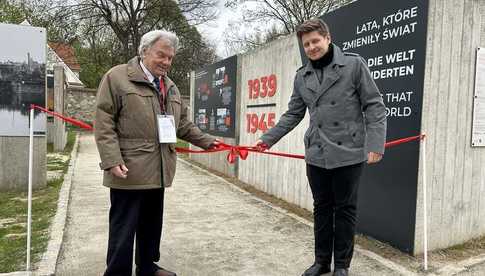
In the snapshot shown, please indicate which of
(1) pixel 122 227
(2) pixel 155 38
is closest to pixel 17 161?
(1) pixel 122 227

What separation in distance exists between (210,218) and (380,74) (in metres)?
2.79

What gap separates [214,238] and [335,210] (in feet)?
5.92

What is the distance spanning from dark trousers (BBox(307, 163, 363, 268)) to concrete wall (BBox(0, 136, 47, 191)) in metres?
5.44

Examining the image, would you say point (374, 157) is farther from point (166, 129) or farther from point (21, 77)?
point (21, 77)

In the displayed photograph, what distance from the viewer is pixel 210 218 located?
5.54 metres

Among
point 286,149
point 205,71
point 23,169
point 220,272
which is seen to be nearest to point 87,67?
point 205,71

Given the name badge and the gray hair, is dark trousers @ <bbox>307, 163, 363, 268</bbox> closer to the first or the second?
the name badge

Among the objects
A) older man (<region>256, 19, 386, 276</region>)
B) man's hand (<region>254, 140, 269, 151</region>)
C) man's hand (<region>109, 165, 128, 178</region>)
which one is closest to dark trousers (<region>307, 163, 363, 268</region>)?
older man (<region>256, 19, 386, 276</region>)

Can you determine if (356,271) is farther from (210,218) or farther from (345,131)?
(210,218)

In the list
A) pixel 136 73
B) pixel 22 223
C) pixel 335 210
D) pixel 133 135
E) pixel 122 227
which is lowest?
pixel 22 223

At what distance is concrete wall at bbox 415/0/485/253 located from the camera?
3.90m

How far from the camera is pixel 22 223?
508 cm

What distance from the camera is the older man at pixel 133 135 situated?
2865 mm

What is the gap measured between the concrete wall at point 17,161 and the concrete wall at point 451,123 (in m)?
6.00
